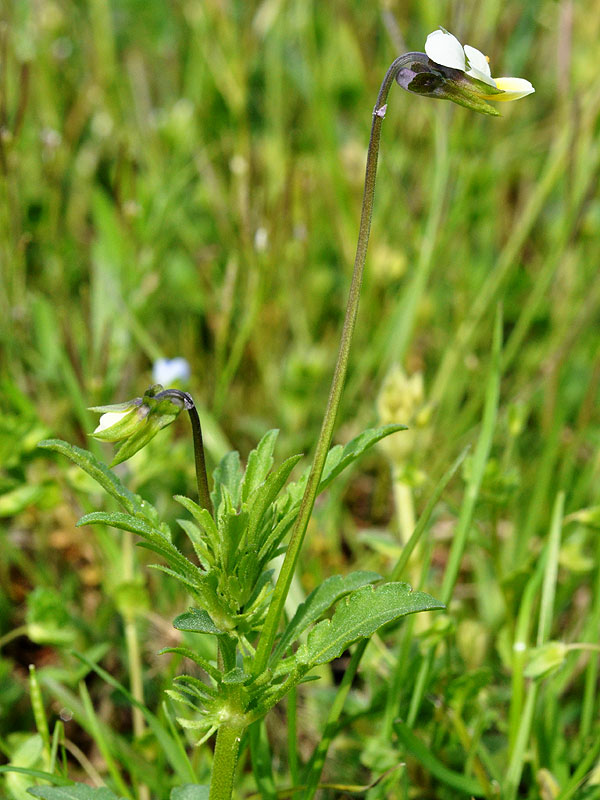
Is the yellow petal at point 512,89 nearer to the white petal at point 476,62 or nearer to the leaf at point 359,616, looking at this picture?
the white petal at point 476,62

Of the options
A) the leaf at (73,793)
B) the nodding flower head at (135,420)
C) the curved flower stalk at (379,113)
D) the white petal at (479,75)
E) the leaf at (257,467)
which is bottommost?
the leaf at (73,793)

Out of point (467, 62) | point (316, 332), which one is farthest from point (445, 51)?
point (316, 332)

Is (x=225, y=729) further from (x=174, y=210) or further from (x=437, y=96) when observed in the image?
(x=174, y=210)

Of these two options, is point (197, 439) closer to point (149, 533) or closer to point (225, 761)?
point (149, 533)

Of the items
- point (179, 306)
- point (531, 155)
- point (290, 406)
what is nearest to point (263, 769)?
point (290, 406)

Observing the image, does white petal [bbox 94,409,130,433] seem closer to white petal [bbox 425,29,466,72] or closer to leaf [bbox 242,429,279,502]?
leaf [bbox 242,429,279,502]

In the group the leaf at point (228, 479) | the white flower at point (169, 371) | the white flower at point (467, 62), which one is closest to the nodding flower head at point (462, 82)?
the white flower at point (467, 62)
